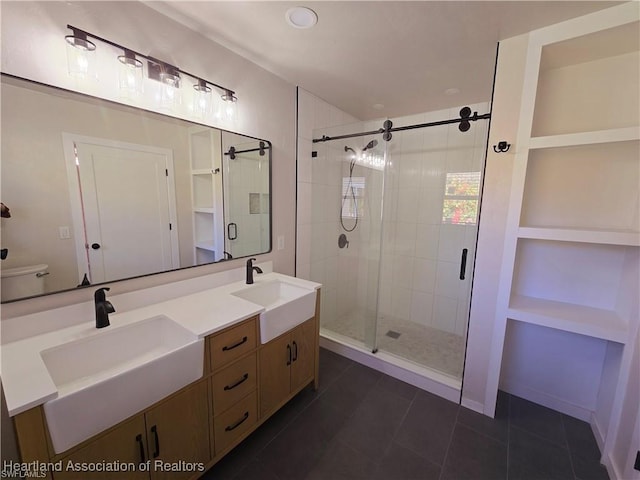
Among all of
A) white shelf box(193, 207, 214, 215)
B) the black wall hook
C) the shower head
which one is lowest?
white shelf box(193, 207, 214, 215)

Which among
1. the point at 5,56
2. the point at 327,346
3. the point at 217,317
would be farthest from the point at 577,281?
the point at 5,56

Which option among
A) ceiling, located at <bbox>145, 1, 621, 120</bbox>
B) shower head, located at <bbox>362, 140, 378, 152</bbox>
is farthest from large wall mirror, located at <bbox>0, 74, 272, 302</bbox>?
shower head, located at <bbox>362, 140, 378, 152</bbox>

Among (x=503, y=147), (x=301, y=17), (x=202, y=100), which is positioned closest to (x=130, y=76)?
(x=202, y=100)

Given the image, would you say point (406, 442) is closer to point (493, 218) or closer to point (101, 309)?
point (493, 218)

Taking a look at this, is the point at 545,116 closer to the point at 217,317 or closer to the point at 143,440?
the point at 217,317

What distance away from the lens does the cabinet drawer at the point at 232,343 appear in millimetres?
1290

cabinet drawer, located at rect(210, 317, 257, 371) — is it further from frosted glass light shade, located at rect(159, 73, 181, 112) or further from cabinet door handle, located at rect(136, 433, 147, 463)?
frosted glass light shade, located at rect(159, 73, 181, 112)

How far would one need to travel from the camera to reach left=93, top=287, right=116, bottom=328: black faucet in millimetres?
1206

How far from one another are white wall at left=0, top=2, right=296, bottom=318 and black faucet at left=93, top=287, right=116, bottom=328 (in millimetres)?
118

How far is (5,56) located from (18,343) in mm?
1140

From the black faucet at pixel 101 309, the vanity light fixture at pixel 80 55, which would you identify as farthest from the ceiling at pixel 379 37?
the black faucet at pixel 101 309

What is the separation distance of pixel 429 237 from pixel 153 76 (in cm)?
276

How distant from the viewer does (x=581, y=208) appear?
171 cm

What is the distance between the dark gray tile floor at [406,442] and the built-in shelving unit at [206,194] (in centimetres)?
122
